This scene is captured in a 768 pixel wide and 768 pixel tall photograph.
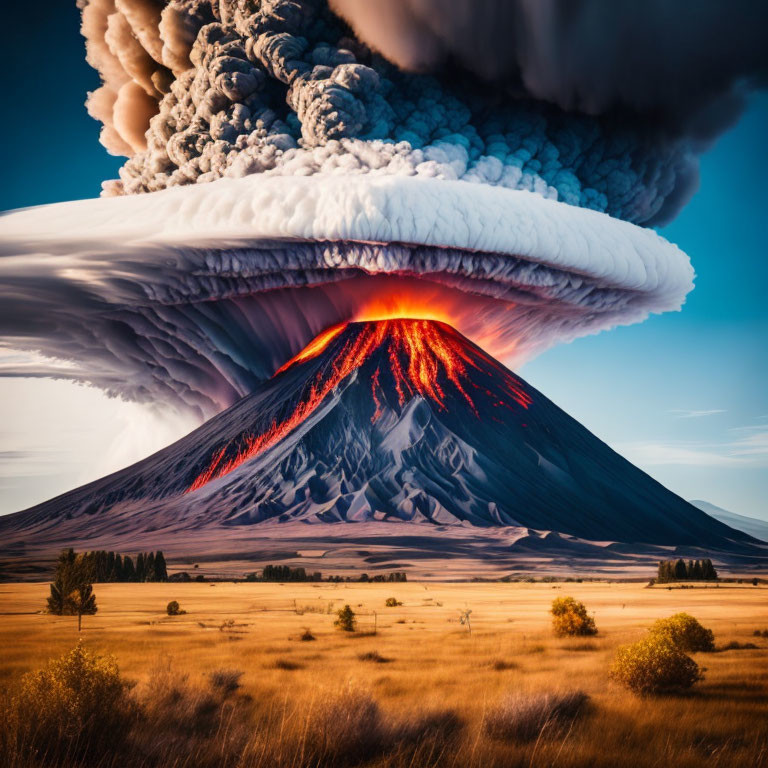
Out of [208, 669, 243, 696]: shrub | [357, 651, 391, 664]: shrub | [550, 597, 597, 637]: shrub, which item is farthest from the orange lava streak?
[208, 669, 243, 696]: shrub

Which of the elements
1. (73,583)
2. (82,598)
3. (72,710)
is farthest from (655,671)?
(73,583)

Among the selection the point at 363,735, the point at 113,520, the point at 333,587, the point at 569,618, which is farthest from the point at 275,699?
the point at 113,520

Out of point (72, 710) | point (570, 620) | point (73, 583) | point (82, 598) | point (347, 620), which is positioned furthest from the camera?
point (73, 583)

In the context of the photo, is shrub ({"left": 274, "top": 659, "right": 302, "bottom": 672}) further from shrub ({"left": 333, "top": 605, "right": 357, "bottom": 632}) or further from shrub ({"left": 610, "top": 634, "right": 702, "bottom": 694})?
shrub ({"left": 333, "top": 605, "right": 357, "bottom": 632})

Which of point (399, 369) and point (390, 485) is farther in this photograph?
point (399, 369)

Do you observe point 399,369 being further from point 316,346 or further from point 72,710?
point 72,710

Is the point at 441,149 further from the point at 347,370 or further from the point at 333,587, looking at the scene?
the point at 333,587

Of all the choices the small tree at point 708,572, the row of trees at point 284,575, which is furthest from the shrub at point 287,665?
the small tree at point 708,572
